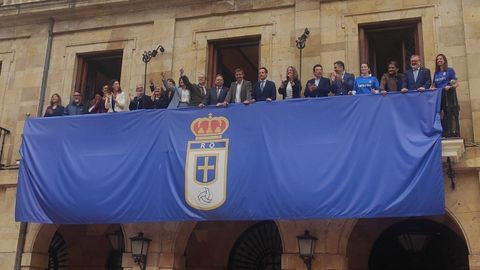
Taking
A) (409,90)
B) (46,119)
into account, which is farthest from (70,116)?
(409,90)

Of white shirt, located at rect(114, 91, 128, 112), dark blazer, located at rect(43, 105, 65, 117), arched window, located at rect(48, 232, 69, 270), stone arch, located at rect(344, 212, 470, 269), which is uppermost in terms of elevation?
white shirt, located at rect(114, 91, 128, 112)

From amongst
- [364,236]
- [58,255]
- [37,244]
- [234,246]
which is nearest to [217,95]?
[234,246]

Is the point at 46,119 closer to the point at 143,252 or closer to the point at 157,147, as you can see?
the point at 157,147

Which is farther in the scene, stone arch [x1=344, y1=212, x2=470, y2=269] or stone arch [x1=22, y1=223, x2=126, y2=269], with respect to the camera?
stone arch [x1=22, y1=223, x2=126, y2=269]

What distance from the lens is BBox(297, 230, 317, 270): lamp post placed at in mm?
10562

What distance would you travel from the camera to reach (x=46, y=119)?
12.4m

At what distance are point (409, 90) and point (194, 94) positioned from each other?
4.08 m

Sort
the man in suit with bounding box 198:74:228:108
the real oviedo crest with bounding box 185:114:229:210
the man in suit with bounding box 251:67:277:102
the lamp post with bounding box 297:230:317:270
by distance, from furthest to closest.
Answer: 1. the man in suit with bounding box 198:74:228:108
2. the man in suit with bounding box 251:67:277:102
3. the real oviedo crest with bounding box 185:114:229:210
4. the lamp post with bounding box 297:230:317:270

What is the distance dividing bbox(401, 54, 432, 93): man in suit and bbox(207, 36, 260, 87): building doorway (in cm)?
356

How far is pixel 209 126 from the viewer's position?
1115cm

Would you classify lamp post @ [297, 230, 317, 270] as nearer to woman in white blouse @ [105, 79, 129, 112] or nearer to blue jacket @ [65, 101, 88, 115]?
woman in white blouse @ [105, 79, 129, 112]

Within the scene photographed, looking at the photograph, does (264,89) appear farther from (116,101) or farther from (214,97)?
(116,101)

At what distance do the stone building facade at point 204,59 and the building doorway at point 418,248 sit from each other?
0.18 meters

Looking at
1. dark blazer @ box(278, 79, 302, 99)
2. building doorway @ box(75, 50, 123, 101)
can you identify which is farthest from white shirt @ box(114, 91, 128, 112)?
dark blazer @ box(278, 79, 302, 99)
